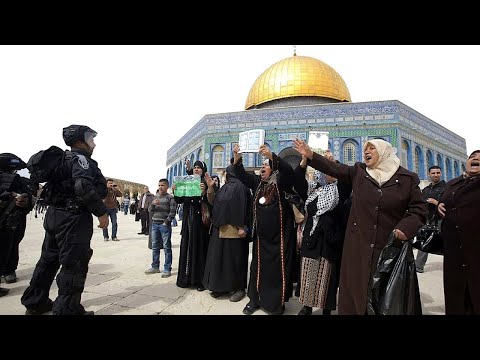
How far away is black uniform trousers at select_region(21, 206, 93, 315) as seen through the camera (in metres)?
2.35

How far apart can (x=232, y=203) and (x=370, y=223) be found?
1.74 meters

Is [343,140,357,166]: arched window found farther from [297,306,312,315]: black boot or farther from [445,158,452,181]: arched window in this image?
[297,306,312,315]: black boot

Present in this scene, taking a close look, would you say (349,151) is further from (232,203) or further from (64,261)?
(64,261)

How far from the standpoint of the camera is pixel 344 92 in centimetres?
2362

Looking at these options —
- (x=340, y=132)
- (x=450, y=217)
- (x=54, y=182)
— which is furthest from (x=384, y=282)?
(x=340, y=132)

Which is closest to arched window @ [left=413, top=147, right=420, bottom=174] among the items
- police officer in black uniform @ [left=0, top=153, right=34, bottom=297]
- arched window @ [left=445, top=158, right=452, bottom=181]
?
arched window @ [left=445, top=158, right=452, bottom=181]

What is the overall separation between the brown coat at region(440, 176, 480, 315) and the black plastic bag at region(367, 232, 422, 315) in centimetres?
56

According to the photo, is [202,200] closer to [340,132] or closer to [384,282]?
[384,282]

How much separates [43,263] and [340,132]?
1877 cm

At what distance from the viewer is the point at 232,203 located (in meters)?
3.41

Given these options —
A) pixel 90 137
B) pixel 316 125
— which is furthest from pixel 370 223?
pixel 316 125

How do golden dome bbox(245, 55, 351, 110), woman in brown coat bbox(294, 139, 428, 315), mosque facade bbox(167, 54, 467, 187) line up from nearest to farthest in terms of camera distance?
woman in brown coat bbox(294, 139, 428, 315), mosque facade bbox(167, 54, 467, 187), golden dome bbox(245, 55, 351, 110)

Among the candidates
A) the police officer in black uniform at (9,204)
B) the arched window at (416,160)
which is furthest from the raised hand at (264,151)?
the arched window at (416,160)

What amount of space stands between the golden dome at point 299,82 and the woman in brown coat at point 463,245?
21339 millimetres
